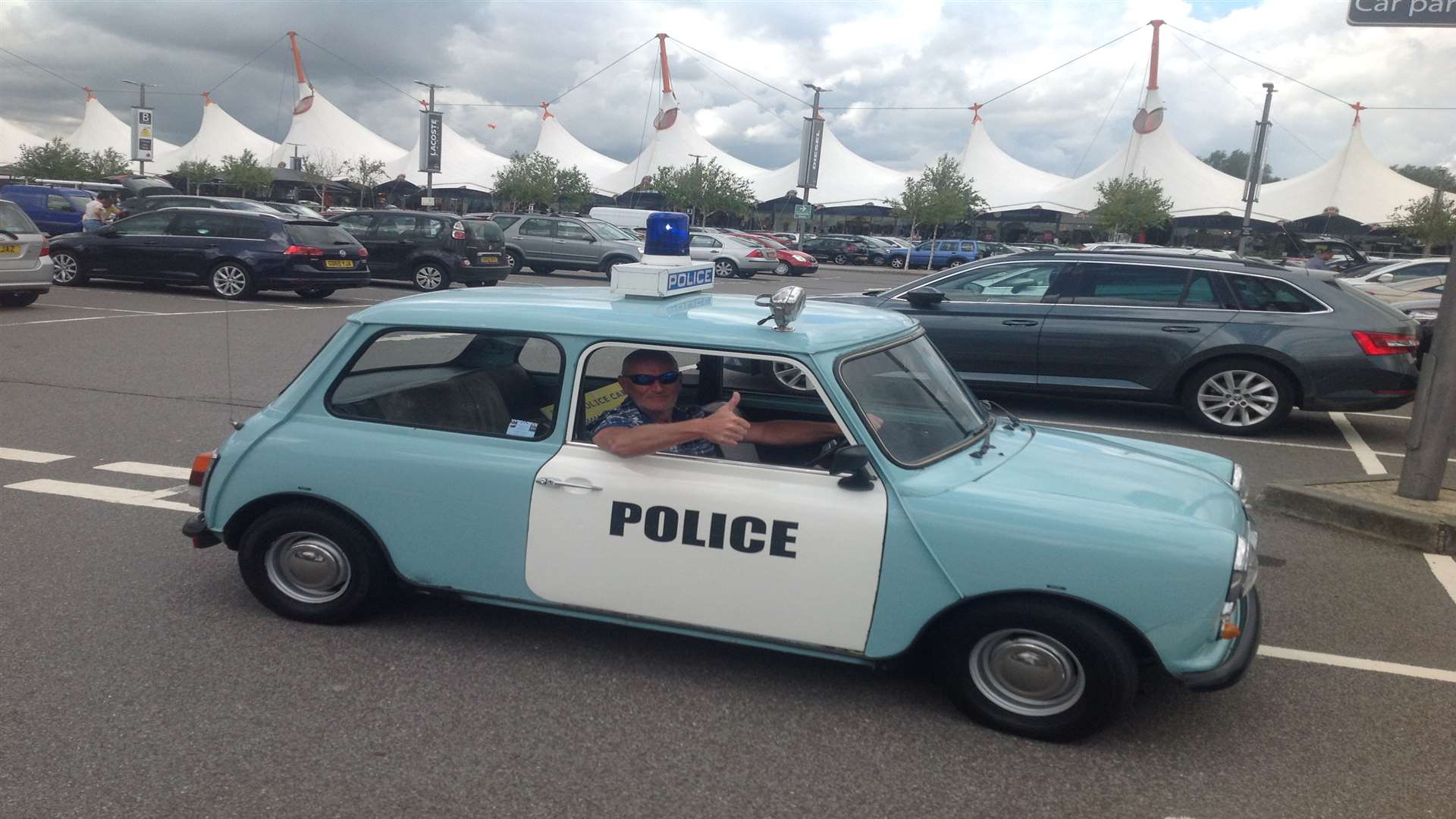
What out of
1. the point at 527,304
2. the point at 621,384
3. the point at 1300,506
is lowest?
the point at 1300,506

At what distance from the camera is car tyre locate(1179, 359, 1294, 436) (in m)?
A: 9.14

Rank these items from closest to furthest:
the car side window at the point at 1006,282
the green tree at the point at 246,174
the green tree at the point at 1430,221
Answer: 1. the car side window at the point at 1006,282
2. the green tree at the point at 1430,221
3. the green tree at the point at 246,174

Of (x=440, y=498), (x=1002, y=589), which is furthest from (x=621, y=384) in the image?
(x=1002, y=589)

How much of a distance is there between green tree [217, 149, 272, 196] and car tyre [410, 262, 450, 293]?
61.6 m

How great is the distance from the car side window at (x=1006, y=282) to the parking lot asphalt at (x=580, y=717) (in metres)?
4.62

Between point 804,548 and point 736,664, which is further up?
point 804,548

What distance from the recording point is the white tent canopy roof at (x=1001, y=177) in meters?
66.6

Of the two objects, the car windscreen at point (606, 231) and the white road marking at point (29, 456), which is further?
the car windscreen at point (606, 231)

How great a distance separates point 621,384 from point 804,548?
98 centimetres

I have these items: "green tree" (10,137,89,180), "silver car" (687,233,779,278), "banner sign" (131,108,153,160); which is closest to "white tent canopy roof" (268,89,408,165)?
"green tree" (10,137,89,180)

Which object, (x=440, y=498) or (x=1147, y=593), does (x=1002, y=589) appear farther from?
(x=440, y=498)

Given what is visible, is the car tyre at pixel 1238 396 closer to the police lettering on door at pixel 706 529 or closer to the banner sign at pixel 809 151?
the police lettering on door at pixel 706 529

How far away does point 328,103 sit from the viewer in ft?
264

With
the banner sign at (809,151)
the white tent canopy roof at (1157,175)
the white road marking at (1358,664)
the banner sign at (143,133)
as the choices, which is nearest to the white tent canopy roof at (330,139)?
the banner sign at (143,133)
